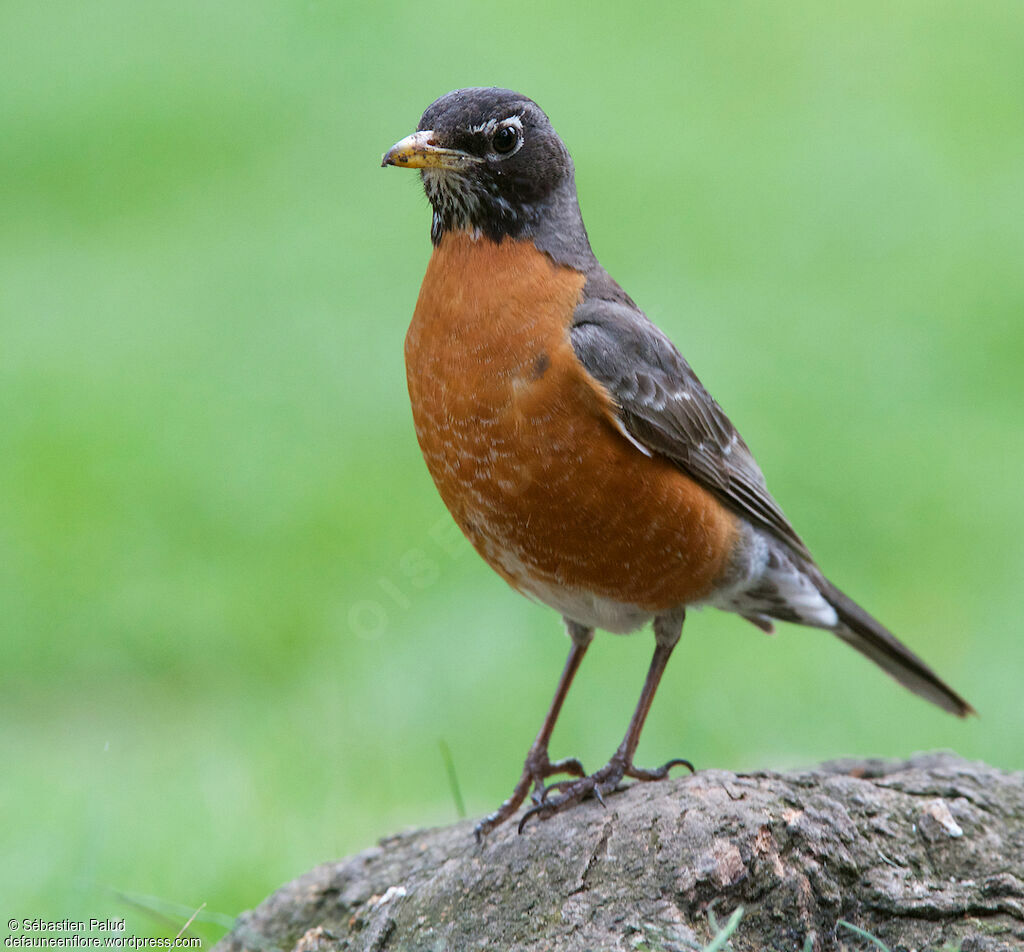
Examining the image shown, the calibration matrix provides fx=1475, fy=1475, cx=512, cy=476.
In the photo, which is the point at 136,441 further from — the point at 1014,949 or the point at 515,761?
the point at 1014,949

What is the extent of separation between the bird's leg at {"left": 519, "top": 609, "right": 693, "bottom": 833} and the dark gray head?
4.44 ft

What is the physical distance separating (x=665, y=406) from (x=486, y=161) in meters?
0.97

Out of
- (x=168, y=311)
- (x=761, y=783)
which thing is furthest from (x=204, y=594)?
(x=761, y=783)

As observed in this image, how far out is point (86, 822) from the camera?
5711 millimetres

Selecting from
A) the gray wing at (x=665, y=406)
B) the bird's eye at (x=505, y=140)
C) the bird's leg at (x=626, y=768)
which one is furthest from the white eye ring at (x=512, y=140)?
the bird's leg at (x=626, y=768)

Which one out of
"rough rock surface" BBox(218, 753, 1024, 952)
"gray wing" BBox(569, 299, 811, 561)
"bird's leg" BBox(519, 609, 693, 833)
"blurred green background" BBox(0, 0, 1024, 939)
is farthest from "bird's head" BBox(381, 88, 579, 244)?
"blurred green background" BBox(0, 0, 1024, 939)

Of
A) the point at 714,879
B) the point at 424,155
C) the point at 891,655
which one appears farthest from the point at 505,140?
the point at 891,655

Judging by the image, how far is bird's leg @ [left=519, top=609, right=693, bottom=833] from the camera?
4.48 metres

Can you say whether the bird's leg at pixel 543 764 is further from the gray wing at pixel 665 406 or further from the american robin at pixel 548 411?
the gray wing at pixel 665 406

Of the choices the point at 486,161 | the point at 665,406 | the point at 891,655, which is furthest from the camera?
the point at 891,655

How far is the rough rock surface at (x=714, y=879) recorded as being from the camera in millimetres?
3797

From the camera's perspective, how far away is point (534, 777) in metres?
4.91

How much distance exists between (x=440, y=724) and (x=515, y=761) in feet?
1.43

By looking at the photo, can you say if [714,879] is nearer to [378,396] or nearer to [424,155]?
[424,155]
